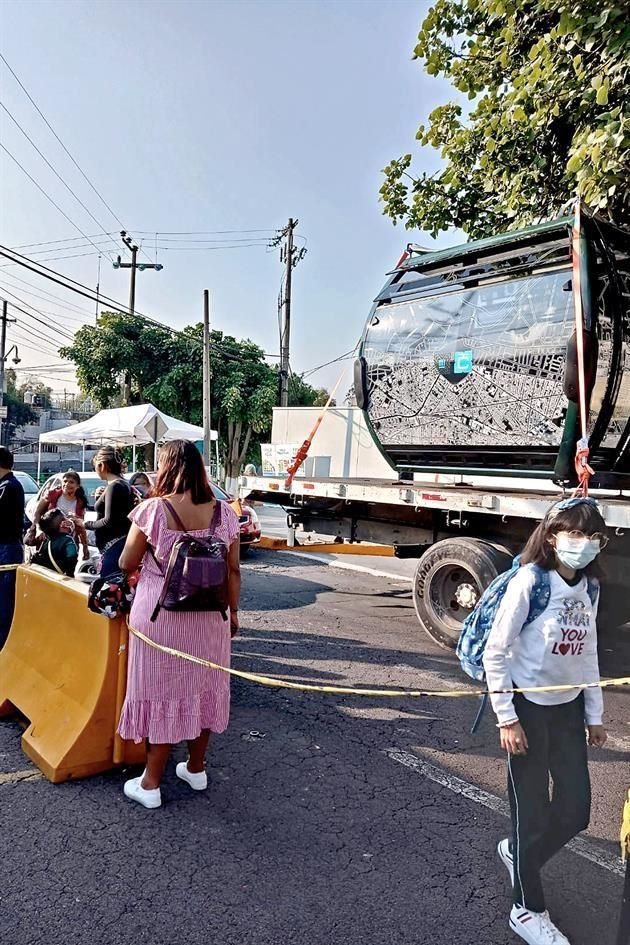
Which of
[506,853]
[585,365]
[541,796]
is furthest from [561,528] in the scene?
[585,365]

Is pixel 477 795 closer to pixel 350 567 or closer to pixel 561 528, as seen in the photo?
pixel 561 528

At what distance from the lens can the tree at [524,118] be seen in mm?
5848

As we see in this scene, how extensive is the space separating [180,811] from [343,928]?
1108 mm

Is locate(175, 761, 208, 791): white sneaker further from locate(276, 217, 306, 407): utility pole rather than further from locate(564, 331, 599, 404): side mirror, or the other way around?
locate(276, 217, 306, 407): utility pole

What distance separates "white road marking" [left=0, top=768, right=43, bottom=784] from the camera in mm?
3670

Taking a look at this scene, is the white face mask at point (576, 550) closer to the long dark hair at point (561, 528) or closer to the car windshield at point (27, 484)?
the long dark hair at point (561, 528)

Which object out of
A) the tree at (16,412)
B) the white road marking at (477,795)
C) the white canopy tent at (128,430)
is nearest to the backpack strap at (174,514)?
the white road marking at (477,795)

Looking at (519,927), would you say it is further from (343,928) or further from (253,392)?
(253,392)

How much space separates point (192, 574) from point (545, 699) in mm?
1600

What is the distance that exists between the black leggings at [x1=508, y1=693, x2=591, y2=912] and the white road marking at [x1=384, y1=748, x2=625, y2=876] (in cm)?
69

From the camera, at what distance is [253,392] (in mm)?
24438

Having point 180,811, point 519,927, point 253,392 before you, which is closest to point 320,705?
point 180,811

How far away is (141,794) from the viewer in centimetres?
342

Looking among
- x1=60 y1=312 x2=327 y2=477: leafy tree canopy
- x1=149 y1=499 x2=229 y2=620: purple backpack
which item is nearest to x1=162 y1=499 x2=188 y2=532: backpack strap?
x1=149 y1=499 x2=229 y2=620: purple backpack
